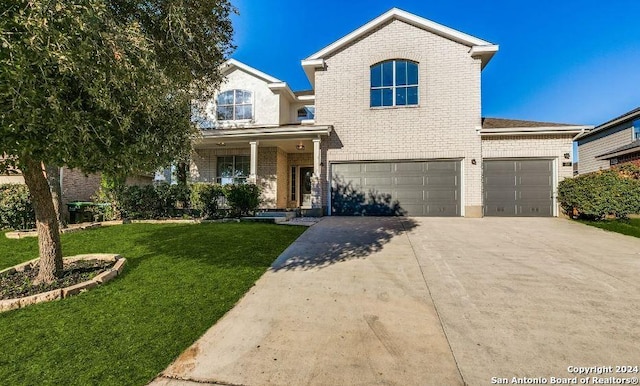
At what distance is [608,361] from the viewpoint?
2490mm

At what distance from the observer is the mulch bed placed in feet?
13.2

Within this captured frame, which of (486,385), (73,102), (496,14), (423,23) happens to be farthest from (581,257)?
(496,14)

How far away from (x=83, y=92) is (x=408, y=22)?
12.5 metres

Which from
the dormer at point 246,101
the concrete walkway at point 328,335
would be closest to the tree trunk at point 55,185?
the dormer at point 246,101

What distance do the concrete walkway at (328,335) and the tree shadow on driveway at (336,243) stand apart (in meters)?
0.36

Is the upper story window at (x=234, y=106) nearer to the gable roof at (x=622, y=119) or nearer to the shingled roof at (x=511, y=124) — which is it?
the shingled roof at (x=511, y=124)

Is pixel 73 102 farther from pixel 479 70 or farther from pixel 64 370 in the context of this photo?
pixel 479 70

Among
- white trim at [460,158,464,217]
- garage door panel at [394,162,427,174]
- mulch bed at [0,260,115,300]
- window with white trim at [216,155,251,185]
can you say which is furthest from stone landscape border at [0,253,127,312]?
white trim at [460,158,464,217]

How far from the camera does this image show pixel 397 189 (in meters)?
11.8

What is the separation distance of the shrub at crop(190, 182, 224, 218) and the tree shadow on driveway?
3.94 meters

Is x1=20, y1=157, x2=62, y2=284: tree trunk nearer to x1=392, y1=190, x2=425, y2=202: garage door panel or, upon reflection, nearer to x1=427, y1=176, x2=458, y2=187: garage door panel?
x1=392, y1=190, x2=425, y2=202: garage door panel

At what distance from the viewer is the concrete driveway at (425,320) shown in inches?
95.0

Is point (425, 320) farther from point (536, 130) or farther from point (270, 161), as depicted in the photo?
point (270, 161)

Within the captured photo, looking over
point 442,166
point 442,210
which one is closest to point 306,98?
point 442,166
